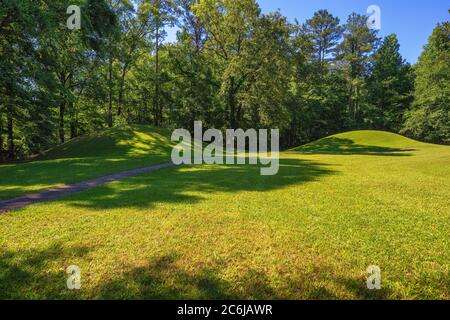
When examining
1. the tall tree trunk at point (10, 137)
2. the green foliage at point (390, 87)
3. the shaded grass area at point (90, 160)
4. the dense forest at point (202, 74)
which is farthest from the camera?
the green foliage at point (390, 87)

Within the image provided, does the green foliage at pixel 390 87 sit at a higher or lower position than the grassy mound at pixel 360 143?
higher

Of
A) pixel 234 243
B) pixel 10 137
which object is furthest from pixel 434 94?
pixel 10 137

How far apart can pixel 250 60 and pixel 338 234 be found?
26820 mm

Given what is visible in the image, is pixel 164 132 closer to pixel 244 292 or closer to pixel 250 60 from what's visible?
pixel 250 60

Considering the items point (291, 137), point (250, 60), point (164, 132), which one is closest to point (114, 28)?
point (164, 132)

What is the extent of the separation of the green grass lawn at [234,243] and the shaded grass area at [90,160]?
3502mm

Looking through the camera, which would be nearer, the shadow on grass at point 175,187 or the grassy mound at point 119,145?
the shadow on grass at point 175,187

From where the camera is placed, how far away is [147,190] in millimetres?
9531

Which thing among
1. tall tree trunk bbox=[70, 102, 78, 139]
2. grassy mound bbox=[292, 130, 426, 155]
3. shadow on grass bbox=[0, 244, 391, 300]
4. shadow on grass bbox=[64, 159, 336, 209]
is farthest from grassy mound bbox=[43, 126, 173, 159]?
shadow on grass bbox=[0, 244, 391, 300]

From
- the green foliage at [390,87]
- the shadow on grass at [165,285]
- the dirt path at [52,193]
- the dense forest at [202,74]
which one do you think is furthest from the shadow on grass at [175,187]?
the green foliage at [390,87]

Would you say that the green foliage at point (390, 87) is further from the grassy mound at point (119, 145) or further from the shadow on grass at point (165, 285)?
the shadow on grass at point (165, 285)

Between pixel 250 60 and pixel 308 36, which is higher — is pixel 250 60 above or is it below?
below

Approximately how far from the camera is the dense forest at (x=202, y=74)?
18078 mm

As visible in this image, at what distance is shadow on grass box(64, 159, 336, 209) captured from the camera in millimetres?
8078
